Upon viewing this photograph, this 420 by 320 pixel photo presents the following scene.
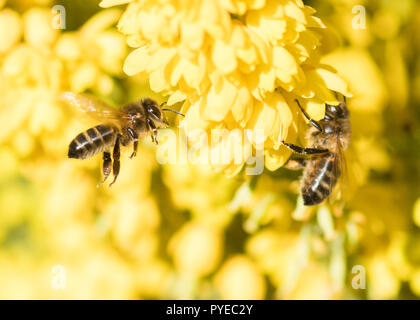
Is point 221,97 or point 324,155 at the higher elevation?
point 221,97

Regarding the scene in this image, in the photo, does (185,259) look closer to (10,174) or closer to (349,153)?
(349,153)

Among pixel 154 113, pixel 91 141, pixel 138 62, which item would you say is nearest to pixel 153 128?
pixel 154 113

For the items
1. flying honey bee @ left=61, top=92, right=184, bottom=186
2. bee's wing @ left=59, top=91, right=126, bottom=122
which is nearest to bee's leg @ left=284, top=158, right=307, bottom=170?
flying honey bee @ left=61, top=92, right=184, bottom=186

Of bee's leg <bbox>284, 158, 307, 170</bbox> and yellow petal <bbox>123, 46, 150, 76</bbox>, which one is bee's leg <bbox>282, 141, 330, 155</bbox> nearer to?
bee's leg <bbox>284, 158, 307, 170</bbox>

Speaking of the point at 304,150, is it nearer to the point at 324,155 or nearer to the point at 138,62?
the point at 324,155

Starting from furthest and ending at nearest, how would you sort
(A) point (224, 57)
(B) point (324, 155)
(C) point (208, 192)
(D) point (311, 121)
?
(C) point (208, 192) → (B) point (324, 155) → (D) point (311, 121) → (A) point (224, 57)
